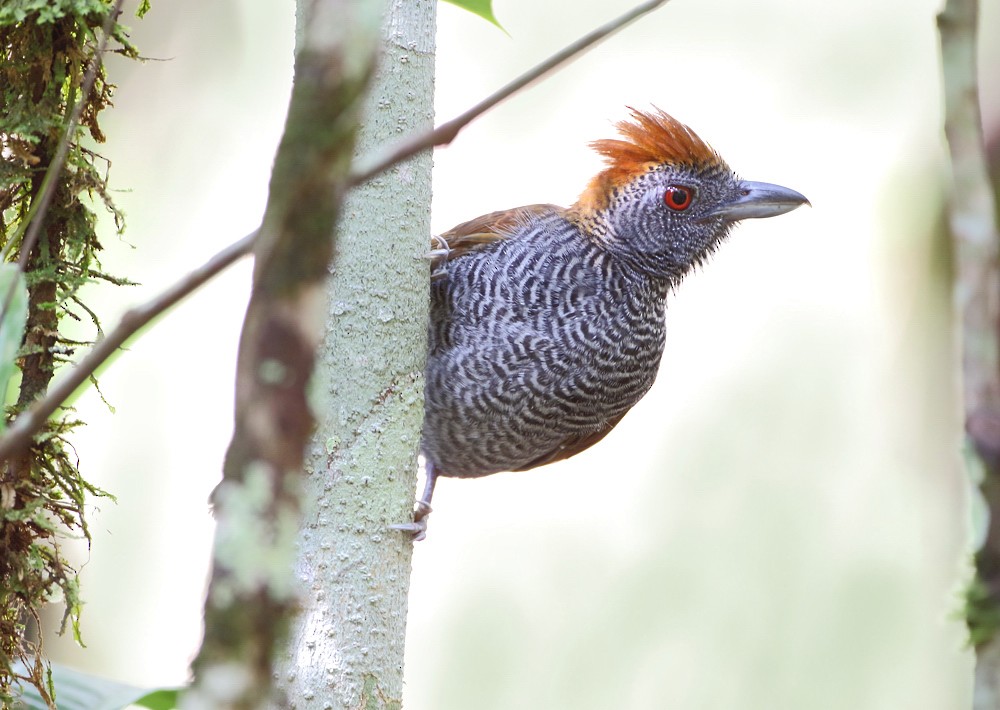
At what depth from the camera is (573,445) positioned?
3039mm

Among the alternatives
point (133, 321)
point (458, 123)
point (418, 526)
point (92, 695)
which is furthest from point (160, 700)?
point (458, 123)

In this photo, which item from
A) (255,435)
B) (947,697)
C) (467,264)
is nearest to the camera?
(255,435)

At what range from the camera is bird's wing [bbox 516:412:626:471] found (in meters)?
2.97

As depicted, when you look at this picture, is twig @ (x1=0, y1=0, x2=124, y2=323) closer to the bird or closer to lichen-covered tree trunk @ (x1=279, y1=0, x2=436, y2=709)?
lichen-covered tree trunk @ (x1=279, y1=0, x2=436, y2=709)

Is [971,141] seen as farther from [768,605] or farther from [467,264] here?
[768,605]

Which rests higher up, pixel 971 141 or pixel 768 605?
pixel 971 141

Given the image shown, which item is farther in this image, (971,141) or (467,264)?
(467,264)

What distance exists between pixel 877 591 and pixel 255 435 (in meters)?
5.31

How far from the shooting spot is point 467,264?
2682 millimetres

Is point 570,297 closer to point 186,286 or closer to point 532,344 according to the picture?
point 532,344

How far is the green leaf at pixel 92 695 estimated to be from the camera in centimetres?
193

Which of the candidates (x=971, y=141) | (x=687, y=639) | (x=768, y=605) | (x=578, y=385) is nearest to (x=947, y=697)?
(x=768, y=605)

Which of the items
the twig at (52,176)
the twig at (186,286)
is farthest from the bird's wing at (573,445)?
the twig at (186,286)

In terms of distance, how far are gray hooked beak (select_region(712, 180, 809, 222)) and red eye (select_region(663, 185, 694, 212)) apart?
0.09 m
